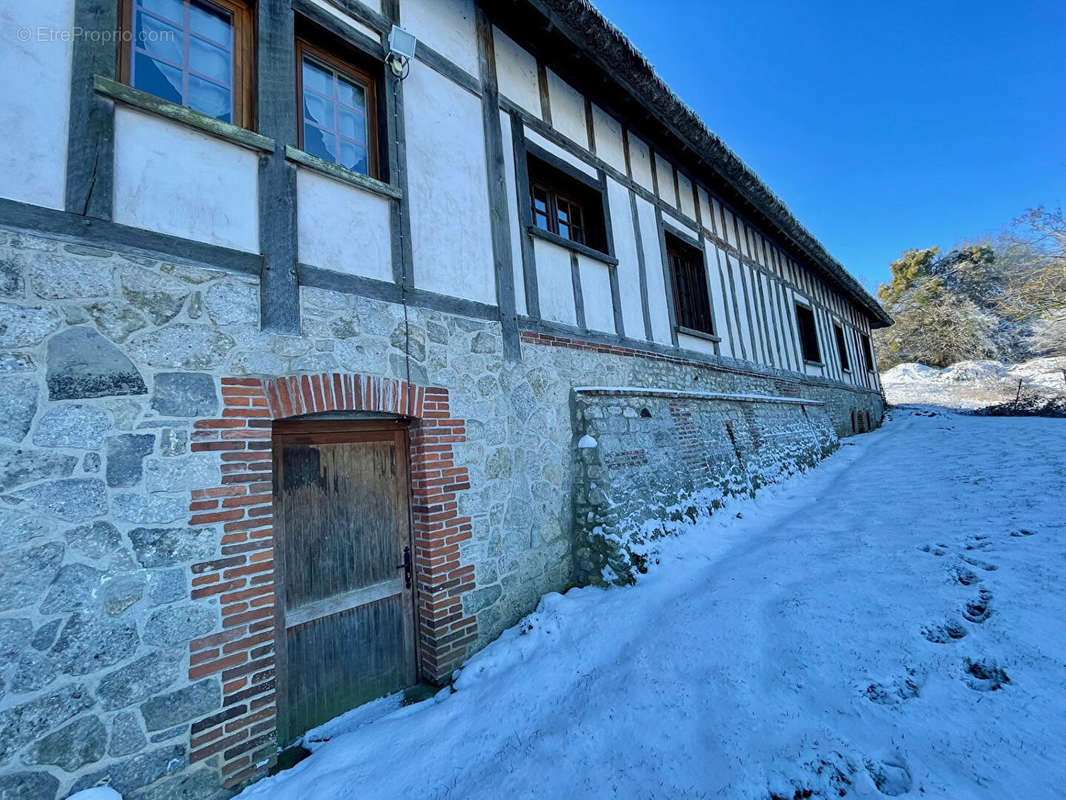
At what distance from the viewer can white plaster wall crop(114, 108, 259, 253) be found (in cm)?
216

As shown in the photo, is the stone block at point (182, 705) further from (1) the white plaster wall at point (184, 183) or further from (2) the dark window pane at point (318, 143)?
(2) the dark window pane at point (318, 143)

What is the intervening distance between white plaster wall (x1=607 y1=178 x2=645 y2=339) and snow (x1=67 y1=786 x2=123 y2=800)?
5.07 metres

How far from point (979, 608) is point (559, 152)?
5159mm

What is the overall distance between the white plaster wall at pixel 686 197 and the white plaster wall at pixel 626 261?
5.46 ft

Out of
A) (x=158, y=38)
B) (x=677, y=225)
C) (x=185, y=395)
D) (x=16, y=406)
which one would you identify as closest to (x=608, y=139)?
(x=677, y=225)

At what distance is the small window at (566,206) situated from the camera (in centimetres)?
477

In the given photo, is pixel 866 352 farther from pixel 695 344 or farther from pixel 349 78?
pixel 349 78

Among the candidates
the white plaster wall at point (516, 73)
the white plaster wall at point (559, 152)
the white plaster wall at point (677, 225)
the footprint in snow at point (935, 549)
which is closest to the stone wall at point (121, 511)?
the white plaster wall at point (559, 152)

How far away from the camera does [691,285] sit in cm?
703

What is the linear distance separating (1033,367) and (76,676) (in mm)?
32992

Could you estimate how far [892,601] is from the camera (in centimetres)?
293

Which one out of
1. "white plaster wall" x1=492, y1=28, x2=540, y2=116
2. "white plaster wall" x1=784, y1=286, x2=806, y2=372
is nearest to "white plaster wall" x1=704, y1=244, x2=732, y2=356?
"white plaster wall" x1=784, y1=286, x2=806, y2=372

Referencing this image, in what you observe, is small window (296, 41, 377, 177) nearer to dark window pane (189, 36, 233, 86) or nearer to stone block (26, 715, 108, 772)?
dark window pane (189, 36, 233, 86)

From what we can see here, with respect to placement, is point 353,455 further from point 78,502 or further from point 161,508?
point 78,502
